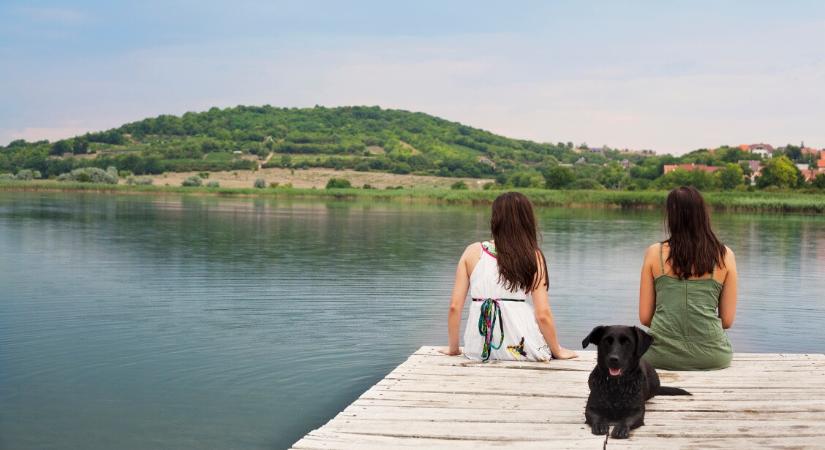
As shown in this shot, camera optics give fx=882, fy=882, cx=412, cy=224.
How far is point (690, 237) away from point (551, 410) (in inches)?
70.6

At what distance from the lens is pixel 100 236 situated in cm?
3161

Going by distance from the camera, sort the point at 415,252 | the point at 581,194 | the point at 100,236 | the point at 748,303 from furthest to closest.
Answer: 1. the point at 581,194
2. the point at 100,236
3. the point at 415,252
4. the point at 748,303

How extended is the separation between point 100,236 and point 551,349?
88.2 ft

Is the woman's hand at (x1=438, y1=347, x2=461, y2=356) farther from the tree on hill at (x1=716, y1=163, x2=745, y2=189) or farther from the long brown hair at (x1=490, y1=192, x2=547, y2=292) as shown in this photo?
the tree on hill at (x1=716, y1=163, x2=745, y2=189)

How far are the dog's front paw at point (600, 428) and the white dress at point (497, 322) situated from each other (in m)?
1.91

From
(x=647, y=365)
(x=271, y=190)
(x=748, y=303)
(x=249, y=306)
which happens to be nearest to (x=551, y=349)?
(x=647, y=365)

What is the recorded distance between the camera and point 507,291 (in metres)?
7.35

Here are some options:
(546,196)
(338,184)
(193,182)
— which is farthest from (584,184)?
(193,182)

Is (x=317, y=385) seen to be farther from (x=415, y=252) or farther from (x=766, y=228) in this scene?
(x=766, y=228)

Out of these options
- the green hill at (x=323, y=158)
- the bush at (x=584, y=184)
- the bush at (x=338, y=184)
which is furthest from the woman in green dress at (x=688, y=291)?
the bush at (x=338, y=184)

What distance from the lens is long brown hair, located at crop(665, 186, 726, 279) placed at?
6699 millimetres

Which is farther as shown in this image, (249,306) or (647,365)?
(249,306)

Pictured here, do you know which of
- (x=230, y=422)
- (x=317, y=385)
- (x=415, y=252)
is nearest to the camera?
(x=230, y=422)

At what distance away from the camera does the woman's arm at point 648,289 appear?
7.05 metres
